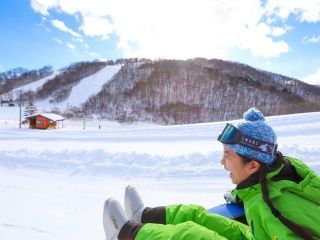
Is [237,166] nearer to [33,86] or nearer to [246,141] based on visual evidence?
[246,141]

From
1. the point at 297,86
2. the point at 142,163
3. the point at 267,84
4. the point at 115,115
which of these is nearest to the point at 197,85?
the point at 267,84

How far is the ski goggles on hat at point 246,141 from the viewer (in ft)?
7.21

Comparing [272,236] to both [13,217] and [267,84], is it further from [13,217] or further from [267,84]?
[267,84]

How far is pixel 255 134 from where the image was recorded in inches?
89.0

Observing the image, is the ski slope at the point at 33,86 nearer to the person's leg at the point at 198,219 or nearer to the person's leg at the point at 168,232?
the person's leg at the point at 198,219

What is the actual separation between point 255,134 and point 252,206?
504 mm

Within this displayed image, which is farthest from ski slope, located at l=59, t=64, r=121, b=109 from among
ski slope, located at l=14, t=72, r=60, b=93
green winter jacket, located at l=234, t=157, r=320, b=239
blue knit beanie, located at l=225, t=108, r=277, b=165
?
green winter jacket, located at l=234, t=157, r=320, b=239

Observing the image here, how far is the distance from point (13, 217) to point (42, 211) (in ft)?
A: 1.24

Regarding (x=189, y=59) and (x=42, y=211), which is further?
(x=189, y=59)

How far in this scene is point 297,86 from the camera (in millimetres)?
104500

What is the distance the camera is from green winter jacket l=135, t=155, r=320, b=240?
6.01 ft

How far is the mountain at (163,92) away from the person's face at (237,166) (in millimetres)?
50194

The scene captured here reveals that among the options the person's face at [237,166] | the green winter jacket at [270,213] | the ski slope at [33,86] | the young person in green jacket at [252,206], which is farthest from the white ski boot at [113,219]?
the ski slope at [33,86]

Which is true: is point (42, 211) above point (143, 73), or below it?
below
